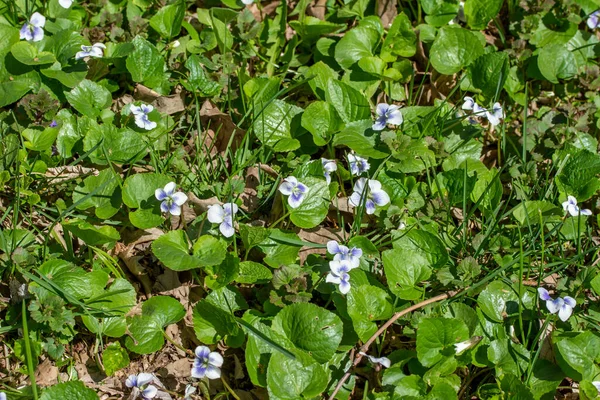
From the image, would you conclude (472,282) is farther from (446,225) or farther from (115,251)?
(115,251)

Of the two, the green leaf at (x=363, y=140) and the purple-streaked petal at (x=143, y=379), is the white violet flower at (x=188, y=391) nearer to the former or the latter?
the purple-streaked petal at (x=143, y=379)

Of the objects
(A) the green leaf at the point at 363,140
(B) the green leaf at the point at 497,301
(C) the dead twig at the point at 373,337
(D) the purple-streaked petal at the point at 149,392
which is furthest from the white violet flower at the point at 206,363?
(A) the green leaf at the point at 363,140

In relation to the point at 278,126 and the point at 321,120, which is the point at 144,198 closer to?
the point at 278,126

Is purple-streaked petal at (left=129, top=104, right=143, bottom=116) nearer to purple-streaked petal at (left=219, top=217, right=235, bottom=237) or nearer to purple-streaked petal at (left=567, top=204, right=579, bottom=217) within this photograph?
purple-streaked petal at (left=219, top=217, right=235, bottom=237)

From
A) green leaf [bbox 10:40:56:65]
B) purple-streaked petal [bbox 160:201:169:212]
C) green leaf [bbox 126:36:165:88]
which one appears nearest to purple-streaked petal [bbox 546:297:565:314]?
purple-streaked petal [bbox 160:201:169:212]

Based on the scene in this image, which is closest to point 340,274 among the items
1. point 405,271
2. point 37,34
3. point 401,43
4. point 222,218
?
point 405,271
